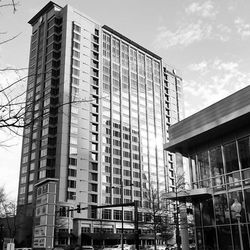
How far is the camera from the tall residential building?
81062 millimetres

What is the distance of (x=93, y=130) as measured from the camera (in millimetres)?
90500

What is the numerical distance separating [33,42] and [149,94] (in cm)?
4046

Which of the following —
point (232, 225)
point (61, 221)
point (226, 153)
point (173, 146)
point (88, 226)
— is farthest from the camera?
point (88, 226)

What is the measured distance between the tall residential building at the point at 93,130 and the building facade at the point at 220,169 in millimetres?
44811

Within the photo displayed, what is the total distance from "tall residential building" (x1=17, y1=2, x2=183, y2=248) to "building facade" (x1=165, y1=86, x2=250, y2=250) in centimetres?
4481

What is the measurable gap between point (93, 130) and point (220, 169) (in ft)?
215

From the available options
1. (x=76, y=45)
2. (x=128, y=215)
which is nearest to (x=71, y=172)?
(x=128, y=215)

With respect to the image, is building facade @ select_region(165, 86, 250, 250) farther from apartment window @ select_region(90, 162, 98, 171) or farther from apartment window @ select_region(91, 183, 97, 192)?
apartment window @ select_region(90, 162, 98, 171)

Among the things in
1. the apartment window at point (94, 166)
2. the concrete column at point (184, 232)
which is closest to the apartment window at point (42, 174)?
the apartment window at point (94, 166)

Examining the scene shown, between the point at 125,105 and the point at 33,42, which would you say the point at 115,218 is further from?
the point at 33,42

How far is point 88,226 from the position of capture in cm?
8144

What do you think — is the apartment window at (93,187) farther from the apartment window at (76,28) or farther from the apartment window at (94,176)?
the apartment window at (76,28)

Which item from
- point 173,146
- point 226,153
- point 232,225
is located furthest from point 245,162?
point 173,146

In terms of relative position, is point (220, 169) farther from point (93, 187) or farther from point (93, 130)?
point (93, 130)
